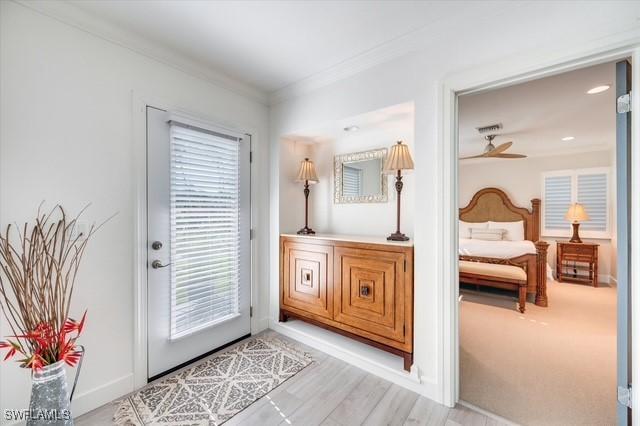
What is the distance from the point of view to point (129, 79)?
1941 mm

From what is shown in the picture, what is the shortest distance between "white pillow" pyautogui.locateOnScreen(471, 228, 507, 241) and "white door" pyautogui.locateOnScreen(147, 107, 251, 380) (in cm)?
479

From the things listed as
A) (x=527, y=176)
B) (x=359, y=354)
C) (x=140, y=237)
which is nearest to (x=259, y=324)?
A: (x=359, y=354)

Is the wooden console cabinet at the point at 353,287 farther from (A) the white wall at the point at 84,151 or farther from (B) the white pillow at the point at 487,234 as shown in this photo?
(B) the white pillow at the point at 487,234

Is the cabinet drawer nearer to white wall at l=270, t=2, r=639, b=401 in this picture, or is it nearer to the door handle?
white wall at l=270, t=2, r=639, b=401

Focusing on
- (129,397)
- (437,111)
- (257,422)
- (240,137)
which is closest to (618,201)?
(437,111)

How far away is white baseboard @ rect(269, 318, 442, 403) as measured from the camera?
1.92m

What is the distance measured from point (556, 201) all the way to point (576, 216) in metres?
0.58

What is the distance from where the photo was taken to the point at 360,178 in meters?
2.96

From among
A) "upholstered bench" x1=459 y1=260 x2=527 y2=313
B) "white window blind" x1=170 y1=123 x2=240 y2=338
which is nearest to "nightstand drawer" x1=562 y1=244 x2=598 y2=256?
"upholstered bench" x1=459 y1=260 x2=527 y2=313

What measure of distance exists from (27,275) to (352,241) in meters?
2.04

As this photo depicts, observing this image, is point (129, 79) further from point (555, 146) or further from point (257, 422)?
point (555, 146)

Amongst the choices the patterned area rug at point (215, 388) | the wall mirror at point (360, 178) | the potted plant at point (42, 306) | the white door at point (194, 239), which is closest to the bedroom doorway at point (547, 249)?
the wall mirror at point (360, 178)

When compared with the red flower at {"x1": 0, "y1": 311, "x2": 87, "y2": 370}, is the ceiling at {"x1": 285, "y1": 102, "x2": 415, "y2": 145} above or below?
above

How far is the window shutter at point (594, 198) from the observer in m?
4.91
